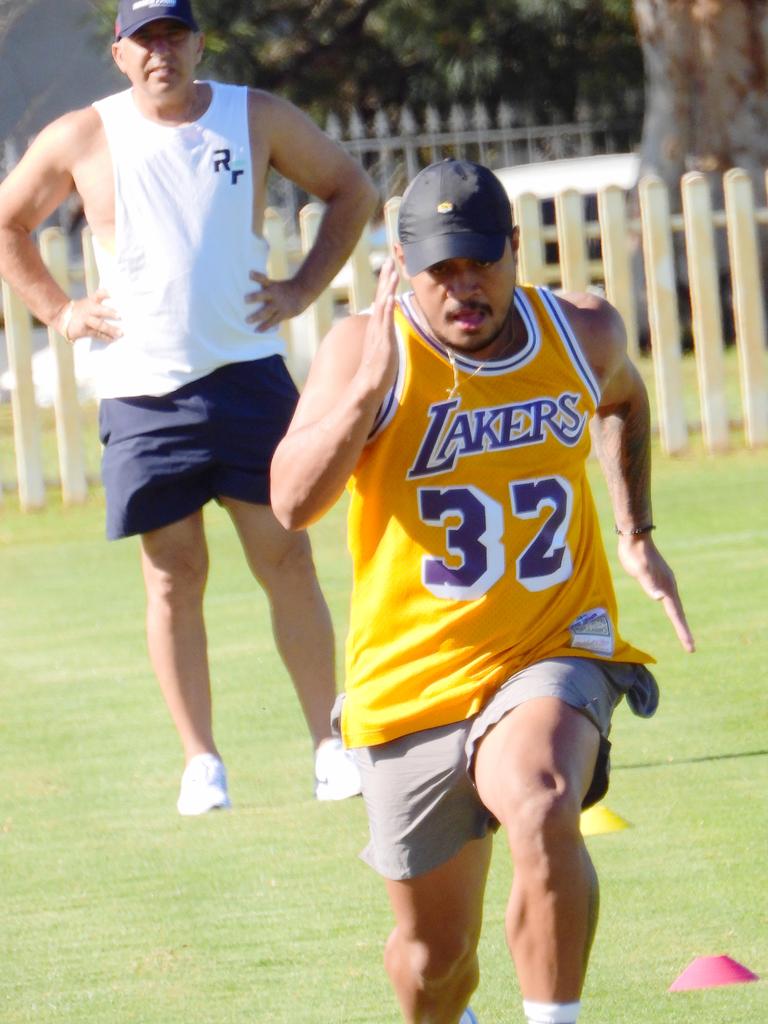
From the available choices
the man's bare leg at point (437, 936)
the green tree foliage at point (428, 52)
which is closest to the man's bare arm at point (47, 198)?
the man's bare leg at point (437, 936)

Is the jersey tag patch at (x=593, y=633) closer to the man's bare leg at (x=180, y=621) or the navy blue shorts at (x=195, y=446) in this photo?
the navy blue shorts at (x=195, y=446)

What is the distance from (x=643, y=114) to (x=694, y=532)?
18606 mm

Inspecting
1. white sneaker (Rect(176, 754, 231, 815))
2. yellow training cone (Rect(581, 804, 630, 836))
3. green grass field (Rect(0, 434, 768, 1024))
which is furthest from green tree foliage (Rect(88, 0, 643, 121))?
yellow training cone (Rect(581, 804, 630, 836))

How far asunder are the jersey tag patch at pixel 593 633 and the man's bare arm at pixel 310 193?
7.78 feet

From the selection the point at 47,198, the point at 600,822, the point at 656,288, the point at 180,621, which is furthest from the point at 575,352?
the point at 656,288

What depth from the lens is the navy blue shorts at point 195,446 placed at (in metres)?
6.00

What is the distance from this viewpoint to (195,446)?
6000mm

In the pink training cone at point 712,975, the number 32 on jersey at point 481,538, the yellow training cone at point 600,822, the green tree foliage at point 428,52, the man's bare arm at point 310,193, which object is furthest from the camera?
the green tree foliage at point 428,52

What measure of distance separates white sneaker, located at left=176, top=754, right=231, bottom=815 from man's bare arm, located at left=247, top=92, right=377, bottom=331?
4.44ft

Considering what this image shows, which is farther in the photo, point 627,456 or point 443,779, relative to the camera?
point 627,456

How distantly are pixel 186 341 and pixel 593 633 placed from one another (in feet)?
7.80

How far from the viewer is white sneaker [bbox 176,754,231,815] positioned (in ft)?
19.5

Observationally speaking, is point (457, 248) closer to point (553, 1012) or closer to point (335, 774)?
point (553, 1012)

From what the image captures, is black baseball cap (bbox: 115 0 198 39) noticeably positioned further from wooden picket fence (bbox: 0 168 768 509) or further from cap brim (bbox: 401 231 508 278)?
wooden picket fence (bbox: 0 168 768 509)
